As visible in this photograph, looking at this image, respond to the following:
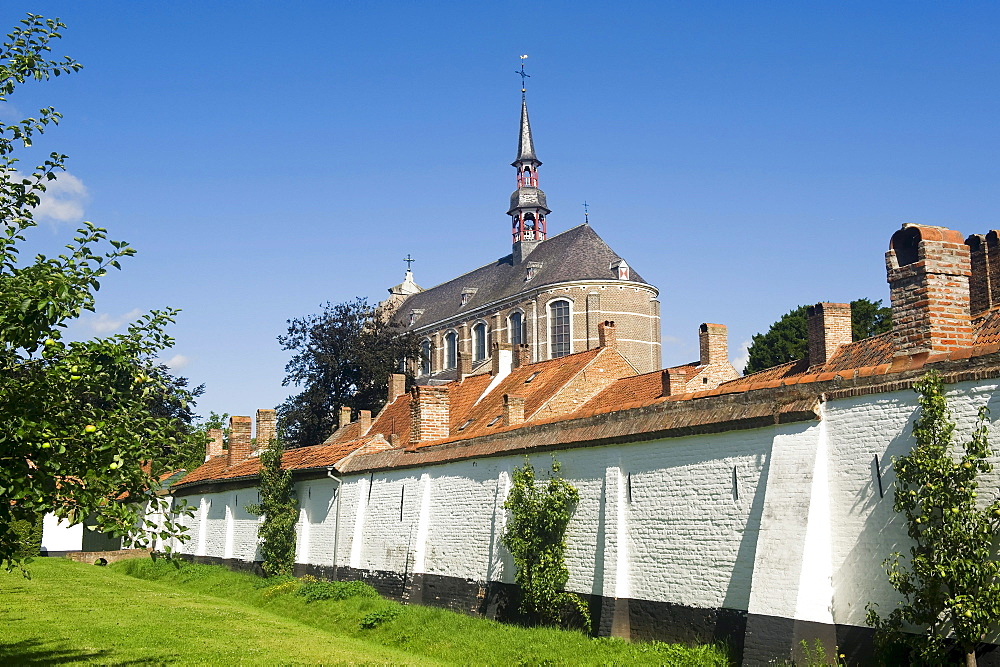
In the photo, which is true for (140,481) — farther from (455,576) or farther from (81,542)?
(81,542)

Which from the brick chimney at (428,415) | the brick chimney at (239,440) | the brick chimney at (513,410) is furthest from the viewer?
the brick chimney at (239,440)

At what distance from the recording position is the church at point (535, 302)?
6838cm

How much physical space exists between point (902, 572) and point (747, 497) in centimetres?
263

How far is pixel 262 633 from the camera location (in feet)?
58.2

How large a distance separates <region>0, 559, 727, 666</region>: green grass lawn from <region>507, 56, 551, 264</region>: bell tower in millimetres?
56986

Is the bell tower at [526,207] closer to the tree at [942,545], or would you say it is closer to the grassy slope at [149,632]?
the grassy slope at [149,632]

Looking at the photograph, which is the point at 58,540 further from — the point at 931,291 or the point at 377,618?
the point at 931,291

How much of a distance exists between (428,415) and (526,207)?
195 ft

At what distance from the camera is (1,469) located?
869cm

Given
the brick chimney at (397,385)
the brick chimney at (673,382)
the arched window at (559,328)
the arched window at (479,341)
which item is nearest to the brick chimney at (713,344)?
the brick chimney at (673,382)

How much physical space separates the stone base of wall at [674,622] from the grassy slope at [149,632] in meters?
2.27

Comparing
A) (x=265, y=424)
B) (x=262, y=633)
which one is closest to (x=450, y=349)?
(x=265, y=424)

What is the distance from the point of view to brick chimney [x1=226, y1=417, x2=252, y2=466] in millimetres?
35969

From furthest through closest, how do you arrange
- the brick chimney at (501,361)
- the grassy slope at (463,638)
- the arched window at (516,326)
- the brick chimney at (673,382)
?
the arched window at (516,326) → the brick chimney at (501,361) → the brick chimney at (673,382) → the grassy slope at (463,638)
